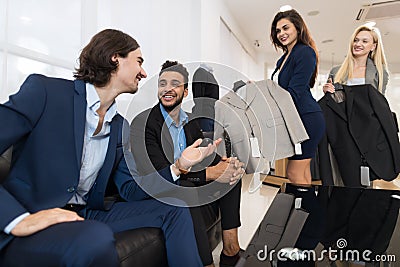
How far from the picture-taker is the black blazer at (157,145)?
1.06m

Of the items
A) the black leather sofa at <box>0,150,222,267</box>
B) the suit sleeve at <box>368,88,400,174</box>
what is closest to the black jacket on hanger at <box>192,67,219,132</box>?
the black leather sofa at <box>0,150,222,267</box>

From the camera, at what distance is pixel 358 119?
2053mm

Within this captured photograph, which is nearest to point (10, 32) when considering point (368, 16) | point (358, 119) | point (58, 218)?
point (58, 218)

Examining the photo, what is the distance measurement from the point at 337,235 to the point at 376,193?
744 millimetres

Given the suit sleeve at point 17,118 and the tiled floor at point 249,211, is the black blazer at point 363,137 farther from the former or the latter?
the suit sleeve at point 17,118

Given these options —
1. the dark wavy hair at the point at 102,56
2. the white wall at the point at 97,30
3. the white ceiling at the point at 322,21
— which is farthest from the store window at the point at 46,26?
the white ceiling at the point at 322,21

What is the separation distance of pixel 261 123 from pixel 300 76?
0.56 m

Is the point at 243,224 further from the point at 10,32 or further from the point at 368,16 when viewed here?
the point at 368,16

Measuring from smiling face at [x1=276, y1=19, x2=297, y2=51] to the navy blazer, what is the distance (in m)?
0.05

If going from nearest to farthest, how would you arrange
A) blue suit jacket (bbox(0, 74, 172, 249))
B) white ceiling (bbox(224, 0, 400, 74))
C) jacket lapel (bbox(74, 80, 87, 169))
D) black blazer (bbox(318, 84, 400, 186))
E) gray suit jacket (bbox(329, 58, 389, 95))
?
blue suit jacket (bbox(0, 74, 172, 249)), jacket lapel (bbox(74, 80, 87, 169)), black blazer (bbox(318, 84, 400, 186)), gray suit jacket (bbox(329, 58, 389, 95)), white ceiling (bbox(224, 0, 400, 74))

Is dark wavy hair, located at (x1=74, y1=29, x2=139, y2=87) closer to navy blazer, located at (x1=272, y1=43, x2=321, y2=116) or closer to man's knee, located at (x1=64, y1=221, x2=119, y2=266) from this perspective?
man's knee, located at (x1=64, y1=221, x2=119, y2=266)

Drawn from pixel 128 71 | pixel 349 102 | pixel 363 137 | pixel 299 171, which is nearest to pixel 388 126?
pixel 363 137

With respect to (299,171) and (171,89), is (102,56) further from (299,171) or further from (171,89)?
(299,171)

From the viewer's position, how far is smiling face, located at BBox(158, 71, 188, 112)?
1.03 meters
